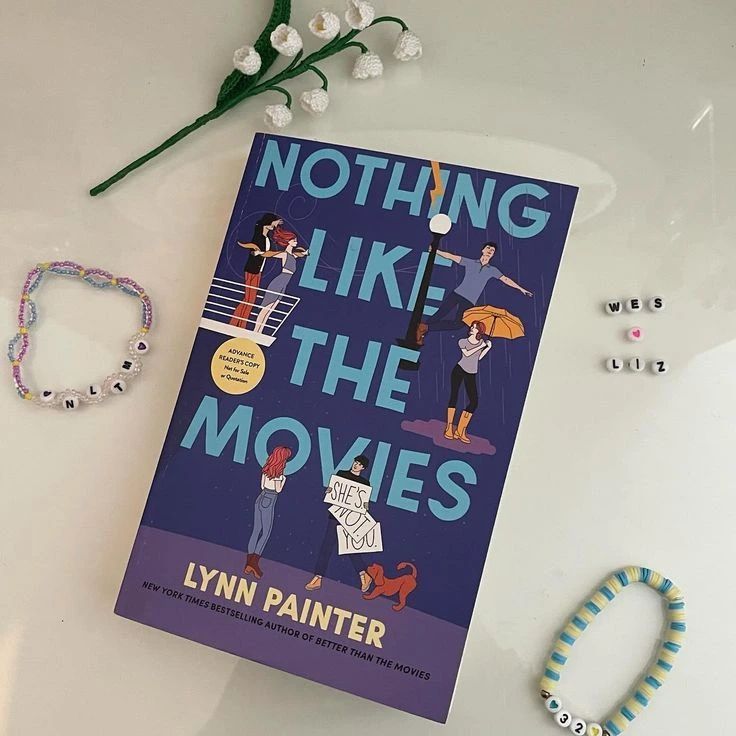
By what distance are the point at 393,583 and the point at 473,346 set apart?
0.73ft

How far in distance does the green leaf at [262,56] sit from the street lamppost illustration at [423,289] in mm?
257

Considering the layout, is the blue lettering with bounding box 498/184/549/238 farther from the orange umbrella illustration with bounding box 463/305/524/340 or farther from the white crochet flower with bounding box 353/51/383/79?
the white crochet flower with bounding box 353/51/383/79

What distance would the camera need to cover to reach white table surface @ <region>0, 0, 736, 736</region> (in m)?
0.74

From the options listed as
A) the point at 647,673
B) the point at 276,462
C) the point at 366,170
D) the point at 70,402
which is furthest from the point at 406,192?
the point at 647,673

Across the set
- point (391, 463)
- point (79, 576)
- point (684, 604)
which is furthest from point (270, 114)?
point (684, 604)

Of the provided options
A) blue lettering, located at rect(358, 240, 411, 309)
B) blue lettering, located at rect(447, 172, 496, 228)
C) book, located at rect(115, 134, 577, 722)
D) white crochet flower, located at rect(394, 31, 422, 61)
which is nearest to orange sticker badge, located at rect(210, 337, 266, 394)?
book, located at rect(115, 134, 577, 722)

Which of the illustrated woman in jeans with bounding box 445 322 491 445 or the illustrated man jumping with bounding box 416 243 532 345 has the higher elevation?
the illustrated man jumping with bounding box 416 243 532 345

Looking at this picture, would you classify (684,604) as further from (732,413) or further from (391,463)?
(391,463)

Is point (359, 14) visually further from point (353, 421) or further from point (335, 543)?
point (335, 543)

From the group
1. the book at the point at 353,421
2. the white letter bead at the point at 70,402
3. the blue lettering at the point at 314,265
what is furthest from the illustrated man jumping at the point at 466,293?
the white letter bead at the point at 70,402

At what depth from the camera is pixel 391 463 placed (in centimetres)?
73

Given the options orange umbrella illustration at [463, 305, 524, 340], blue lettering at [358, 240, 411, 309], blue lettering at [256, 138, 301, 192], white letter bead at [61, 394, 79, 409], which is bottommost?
white letter bead at [61, 394, 79, 409]

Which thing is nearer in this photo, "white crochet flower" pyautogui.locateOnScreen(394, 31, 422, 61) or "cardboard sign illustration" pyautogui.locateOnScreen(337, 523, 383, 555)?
"cardboard sign illustration" pyautogui.locateOnScreen(337, 523, 383, 555)

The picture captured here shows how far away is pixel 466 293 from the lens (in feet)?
2.45
